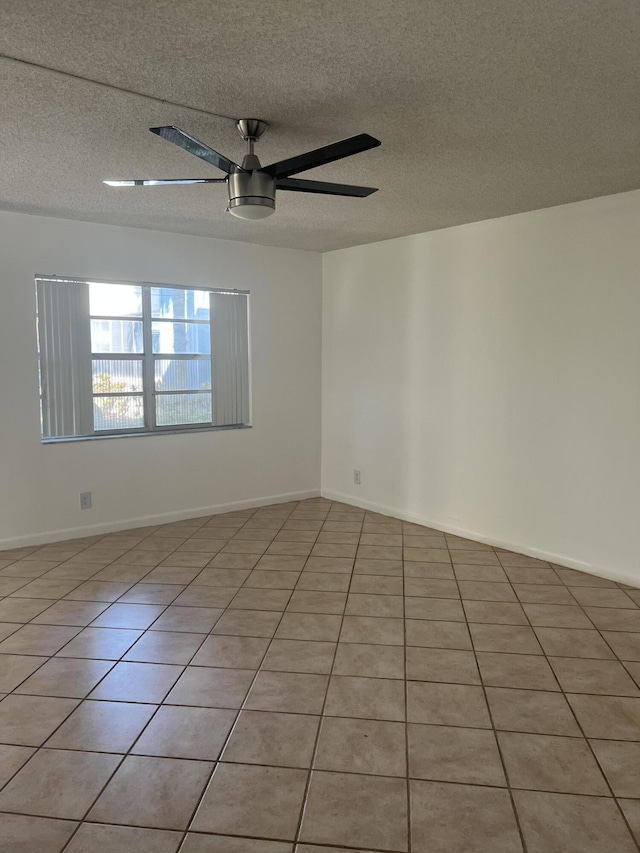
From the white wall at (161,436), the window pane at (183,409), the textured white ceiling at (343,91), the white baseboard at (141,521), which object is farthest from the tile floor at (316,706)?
the textured white ceiling at (343,91)

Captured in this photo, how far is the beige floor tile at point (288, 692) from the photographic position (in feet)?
7.59

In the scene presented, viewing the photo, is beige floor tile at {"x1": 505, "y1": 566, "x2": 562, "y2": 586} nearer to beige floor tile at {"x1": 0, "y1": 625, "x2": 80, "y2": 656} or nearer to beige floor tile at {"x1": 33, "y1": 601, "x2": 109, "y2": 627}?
beige floor tile at {"x1": 33, "y1": 601, "x2": 109, "y2": 627}

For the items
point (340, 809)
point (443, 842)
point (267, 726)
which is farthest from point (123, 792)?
point (443, 842)

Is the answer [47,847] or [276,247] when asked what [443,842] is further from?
[276,247]

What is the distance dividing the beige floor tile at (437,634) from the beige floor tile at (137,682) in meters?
1.11

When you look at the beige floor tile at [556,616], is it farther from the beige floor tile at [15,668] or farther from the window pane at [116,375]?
the window pane at [116,375]

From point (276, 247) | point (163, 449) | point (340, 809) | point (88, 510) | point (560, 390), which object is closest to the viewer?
point (340, 809)

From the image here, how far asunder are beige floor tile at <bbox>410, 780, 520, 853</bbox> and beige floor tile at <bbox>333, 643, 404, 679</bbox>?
0.67m

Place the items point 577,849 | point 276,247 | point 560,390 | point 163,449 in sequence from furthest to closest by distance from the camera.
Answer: point 276,247, point 163,449, point 560,390, point 577,849

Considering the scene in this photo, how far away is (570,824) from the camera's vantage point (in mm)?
1735

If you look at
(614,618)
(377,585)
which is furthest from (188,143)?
(614,618)

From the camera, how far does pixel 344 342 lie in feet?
17.7

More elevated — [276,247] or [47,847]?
[276,247]

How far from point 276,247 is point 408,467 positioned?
224 centimetres
